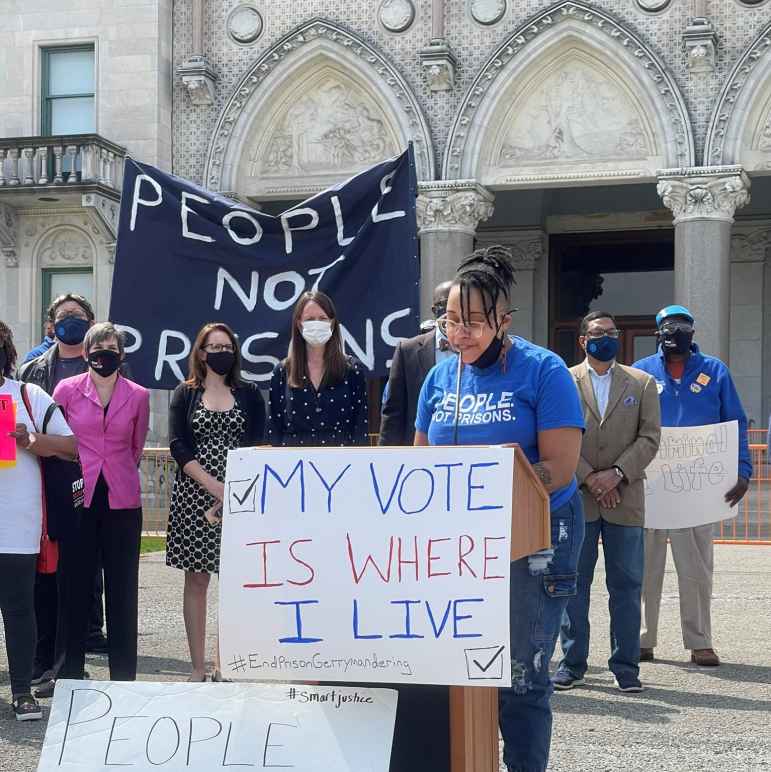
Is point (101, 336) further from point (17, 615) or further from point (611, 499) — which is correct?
point (611, 499)

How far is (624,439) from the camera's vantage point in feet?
25.5

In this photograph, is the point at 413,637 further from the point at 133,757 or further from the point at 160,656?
the point at 160,656

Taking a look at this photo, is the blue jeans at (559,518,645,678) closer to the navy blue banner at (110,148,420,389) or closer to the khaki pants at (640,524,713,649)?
the khaki pants at (640,524,713,649)

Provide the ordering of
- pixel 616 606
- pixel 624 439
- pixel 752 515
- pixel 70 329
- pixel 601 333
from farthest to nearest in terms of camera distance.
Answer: pixel 752 515 < pixel 70 329 < pixel 601 333 < pixel 624 439 < pixel 616 606

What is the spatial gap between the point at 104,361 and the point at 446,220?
15.1 metres

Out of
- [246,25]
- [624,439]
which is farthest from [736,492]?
[246,25]

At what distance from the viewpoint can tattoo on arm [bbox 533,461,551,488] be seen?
4.37m

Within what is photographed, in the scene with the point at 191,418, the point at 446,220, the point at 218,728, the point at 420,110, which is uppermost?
the point at 420,110

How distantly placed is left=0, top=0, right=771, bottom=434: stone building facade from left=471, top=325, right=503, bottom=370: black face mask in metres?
17.1

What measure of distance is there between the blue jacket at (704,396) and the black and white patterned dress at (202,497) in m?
2.77

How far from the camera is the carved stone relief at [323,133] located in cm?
2259

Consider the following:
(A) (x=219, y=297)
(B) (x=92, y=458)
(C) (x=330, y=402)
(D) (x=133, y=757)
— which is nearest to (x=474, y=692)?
(D) (x=133, y=757)

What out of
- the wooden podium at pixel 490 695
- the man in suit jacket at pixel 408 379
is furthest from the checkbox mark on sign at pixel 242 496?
the man in suit jacket at pixel 408 379

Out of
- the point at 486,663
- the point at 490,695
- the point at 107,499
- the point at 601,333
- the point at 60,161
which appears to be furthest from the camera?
the point at 60,161
